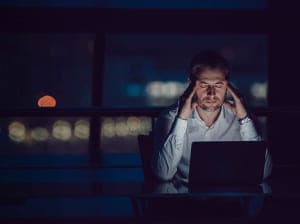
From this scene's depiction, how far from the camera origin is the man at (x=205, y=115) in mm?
2779

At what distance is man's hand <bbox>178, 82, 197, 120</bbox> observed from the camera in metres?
A: 2.79

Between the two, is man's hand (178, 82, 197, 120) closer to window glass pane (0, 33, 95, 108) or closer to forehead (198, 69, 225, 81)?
forehead (198, 69, 225, 81)

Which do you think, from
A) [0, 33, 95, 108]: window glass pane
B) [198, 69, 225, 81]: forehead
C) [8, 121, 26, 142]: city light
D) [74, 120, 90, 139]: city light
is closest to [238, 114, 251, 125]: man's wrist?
[198, 69, 225, 81]: forehead

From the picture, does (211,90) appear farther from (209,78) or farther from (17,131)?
(17,131)

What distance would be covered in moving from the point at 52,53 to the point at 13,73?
0.38 m

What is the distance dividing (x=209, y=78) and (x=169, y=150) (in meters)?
0.40

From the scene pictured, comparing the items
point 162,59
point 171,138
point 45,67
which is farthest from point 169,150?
point 162,59

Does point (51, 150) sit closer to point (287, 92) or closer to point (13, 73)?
point (13, 73)

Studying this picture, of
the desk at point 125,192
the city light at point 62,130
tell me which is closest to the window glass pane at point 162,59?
the city light at point 62,130

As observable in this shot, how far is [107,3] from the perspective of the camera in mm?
4938

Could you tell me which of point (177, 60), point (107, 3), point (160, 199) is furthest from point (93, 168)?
point (177, 60)

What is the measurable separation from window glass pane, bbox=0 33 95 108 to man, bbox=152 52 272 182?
82.4 inches

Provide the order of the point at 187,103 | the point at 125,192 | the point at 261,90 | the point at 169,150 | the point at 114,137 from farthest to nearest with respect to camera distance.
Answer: the point at 261,90 → the point at 114,137 → the point at 187,103 → the point at 169,150 → the point at 125,192

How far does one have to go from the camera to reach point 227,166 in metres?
2.42
